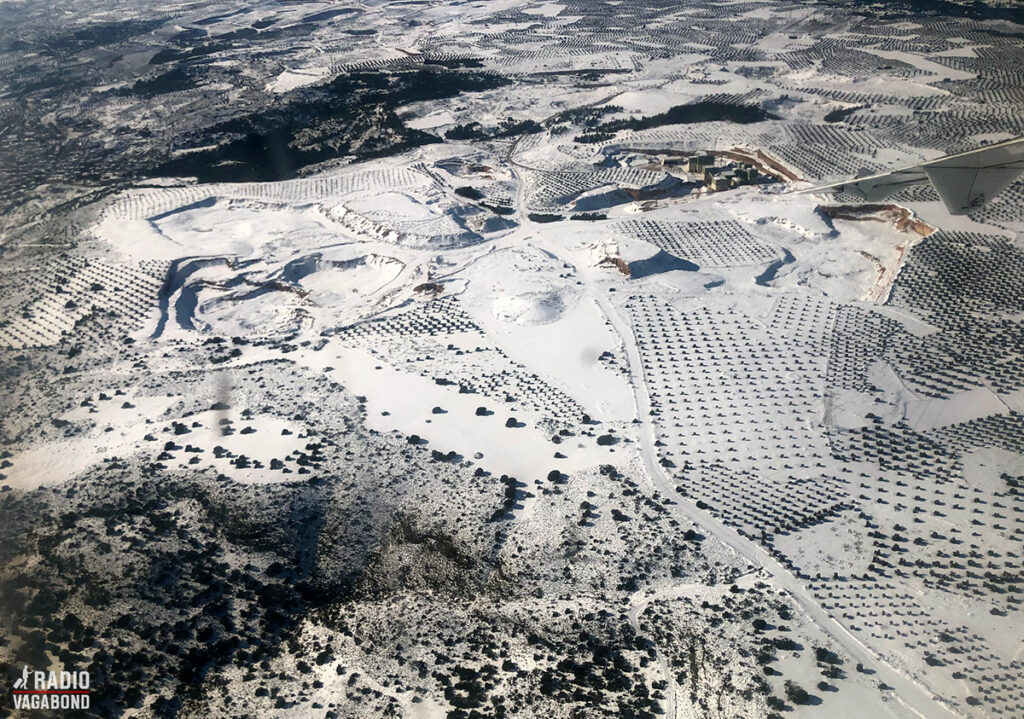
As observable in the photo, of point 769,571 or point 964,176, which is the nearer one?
point 769,571

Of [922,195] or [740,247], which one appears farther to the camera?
[922,195]

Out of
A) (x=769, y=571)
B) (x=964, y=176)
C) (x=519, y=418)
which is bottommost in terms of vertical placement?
(x=769, y=571)

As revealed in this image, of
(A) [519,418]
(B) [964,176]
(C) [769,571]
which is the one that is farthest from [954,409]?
(A) [519,418]

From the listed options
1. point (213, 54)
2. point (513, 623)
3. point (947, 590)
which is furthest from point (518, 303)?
point (213, 54)

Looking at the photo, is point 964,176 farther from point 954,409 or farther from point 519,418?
point 519,418

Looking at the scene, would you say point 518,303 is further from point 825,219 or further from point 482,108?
point 482,108

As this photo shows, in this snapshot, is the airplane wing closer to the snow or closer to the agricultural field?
the agricultural field

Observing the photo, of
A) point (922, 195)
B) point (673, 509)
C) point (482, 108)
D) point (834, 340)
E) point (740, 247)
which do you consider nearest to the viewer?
point (673, 509)

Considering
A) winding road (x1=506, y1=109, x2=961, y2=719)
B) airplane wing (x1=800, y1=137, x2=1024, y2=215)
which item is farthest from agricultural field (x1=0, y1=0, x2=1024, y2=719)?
airplane wing (x1=800, y1=137, x2=1024, y2=215)
